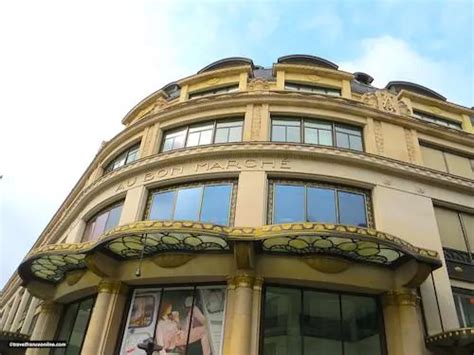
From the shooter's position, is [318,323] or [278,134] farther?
[278,134]

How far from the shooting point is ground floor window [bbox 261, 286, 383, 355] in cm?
1147

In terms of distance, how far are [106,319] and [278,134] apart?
995 cm

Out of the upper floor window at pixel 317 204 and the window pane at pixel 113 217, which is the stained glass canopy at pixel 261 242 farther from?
the window pane at pixel 113 217

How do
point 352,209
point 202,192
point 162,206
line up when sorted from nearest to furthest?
1. point 352,209
2. point 202,192
3. point 162,206

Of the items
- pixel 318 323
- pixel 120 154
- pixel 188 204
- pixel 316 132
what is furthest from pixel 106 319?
pixel 316 132

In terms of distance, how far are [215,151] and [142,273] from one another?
5589mm

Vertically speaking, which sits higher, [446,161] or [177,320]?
[446,161]

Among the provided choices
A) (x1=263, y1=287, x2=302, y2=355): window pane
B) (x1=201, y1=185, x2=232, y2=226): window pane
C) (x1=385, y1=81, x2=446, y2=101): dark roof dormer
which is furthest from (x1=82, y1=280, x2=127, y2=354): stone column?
(x1=385, y1=81, x2=446, y2=101): dark roof dormer

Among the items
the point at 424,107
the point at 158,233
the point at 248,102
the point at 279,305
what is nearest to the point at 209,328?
the point at 279,305

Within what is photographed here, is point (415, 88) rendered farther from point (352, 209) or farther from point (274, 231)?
point (274, 231)

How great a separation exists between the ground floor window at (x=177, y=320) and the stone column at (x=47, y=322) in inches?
187

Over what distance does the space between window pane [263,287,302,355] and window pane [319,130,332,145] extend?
6.98 meters

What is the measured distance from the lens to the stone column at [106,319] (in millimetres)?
11945

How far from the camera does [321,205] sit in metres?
14.4
